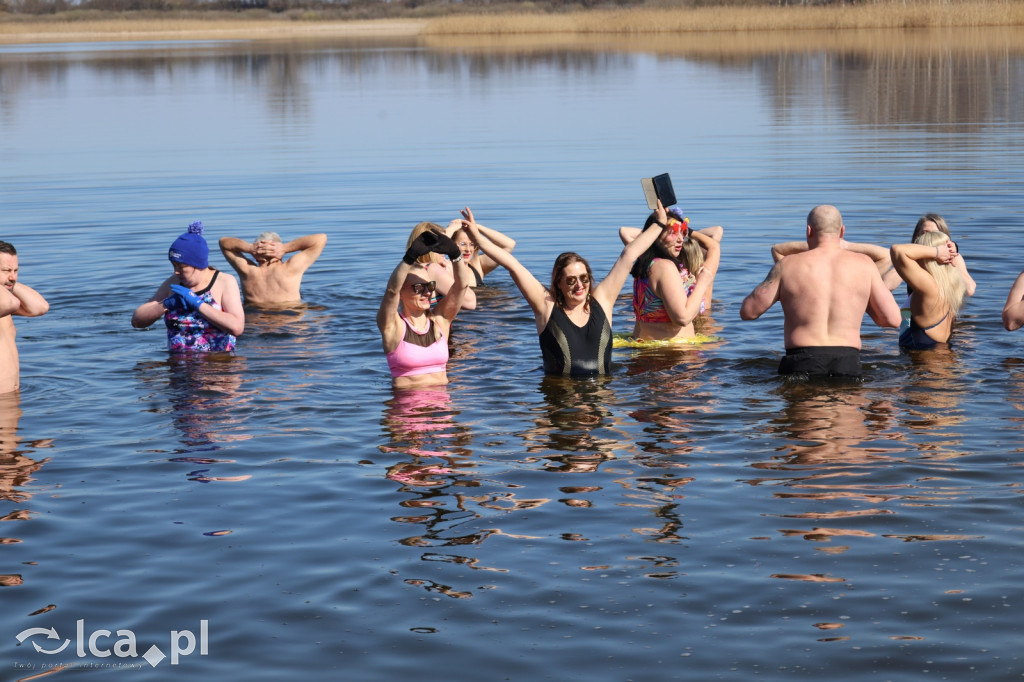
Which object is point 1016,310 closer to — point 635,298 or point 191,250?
point 635,298

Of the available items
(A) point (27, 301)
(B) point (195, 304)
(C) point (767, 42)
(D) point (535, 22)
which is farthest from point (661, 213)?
(D) point (535, 22)

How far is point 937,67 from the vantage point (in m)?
35.9

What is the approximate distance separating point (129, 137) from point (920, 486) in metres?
26.8

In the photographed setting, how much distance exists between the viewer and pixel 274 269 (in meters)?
12.8

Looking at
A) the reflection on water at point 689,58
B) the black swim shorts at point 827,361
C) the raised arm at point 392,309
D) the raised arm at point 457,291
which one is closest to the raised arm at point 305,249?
the raised arm at point 457,291

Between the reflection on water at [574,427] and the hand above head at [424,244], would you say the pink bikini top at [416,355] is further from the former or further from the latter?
the hand above head at [424,244]

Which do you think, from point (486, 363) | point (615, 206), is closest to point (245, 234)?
point (615, 206)

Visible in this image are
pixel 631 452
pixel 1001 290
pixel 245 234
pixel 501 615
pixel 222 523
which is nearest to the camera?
A: pixel 501 615

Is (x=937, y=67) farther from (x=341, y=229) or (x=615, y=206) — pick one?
(x=341, y=229)

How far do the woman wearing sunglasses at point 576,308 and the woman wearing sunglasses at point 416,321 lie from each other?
0.54 m

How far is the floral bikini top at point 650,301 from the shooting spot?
10.4 metres

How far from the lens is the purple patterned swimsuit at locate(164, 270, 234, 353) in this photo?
10.4m

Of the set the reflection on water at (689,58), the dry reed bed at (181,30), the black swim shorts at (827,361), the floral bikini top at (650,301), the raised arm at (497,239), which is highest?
the dry reed bed at (181,30)

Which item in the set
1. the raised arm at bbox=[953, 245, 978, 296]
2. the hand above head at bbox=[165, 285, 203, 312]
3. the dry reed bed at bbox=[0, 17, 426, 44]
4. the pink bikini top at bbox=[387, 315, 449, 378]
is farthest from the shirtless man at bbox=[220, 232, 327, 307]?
the dry reed bed at bbox=[0, 17, 426, 44]
